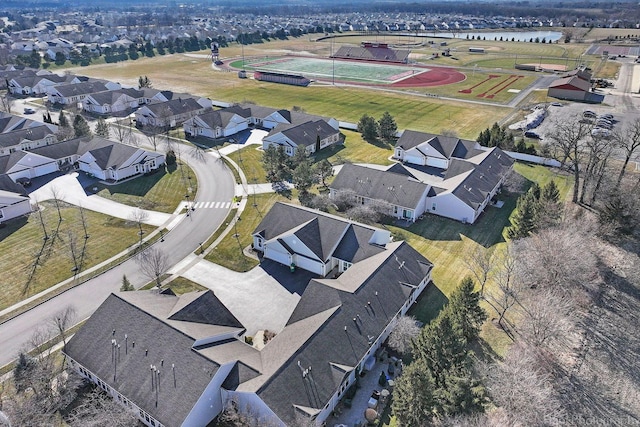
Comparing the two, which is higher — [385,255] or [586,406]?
[385,255]

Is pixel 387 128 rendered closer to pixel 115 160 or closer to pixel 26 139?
pixel 115 160

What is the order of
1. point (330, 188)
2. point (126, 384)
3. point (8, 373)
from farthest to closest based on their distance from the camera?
point (330, 188), point (8, 373), point (126, 384)

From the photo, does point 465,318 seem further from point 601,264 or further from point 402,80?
point 402,80

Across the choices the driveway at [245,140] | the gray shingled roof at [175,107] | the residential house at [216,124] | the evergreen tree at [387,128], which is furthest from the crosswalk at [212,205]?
the gray shingled roof at [175,107]

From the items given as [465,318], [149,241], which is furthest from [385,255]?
[149,241]

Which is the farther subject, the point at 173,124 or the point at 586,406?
the point at 173,124

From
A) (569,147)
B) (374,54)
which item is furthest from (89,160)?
(374,54)

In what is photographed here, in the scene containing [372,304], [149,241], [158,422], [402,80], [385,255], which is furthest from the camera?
[402,80]
